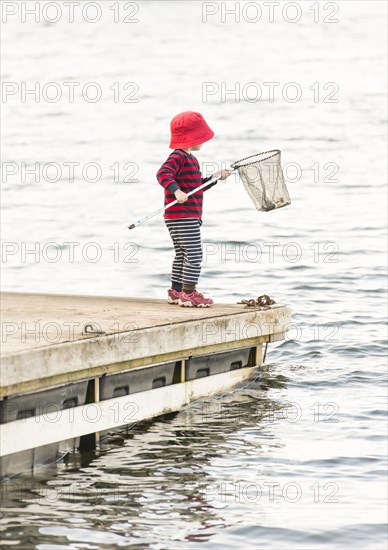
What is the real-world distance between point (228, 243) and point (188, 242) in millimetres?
8949

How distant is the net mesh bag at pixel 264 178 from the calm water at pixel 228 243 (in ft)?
5.10

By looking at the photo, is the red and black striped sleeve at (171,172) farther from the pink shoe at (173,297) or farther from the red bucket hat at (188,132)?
the pink shoe at (173,297)

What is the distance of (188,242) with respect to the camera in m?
9.96

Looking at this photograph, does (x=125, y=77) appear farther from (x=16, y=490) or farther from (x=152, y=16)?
(x=16, y=490)

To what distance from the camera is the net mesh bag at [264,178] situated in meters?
9.84

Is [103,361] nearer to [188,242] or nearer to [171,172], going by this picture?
[188,242]

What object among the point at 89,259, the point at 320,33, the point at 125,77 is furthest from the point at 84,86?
the point at 89,259

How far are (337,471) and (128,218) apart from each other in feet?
43.0

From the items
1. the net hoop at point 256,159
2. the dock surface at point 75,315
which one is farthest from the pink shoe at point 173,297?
the net hoop at point 256,159

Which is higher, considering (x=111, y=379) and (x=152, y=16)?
(x=152, y=16)

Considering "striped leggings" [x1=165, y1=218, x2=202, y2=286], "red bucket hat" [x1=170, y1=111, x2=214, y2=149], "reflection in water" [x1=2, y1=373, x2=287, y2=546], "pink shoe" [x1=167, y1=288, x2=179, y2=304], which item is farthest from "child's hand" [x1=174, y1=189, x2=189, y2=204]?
"reflection in water" [x1=2, y1=373, x2=287, y2=546]

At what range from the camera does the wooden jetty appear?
7.74 meters

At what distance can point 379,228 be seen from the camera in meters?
20.2

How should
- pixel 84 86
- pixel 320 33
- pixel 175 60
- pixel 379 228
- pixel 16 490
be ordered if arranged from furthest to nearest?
pixel 320 33
pixel 175 60
pixel 84 86
pixel 379 228
pixel 16 490
